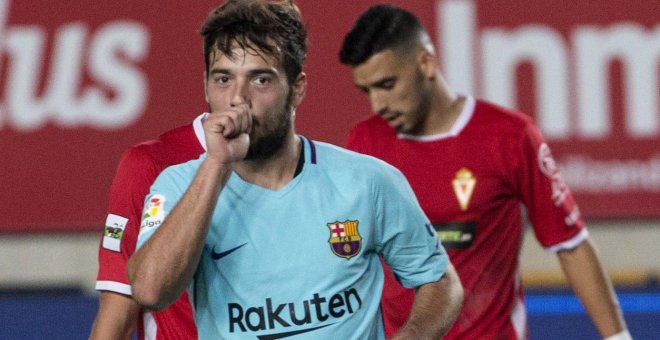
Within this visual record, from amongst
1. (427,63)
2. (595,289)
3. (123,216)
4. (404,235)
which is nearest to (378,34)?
(427,63)

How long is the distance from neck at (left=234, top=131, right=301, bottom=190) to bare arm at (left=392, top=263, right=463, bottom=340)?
0.39m

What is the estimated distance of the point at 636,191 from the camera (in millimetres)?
6062

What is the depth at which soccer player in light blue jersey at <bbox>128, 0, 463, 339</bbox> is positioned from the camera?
8.77 ft

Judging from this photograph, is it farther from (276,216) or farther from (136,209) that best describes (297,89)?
(136,209)

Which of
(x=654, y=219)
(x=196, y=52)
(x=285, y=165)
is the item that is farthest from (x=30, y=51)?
(x=285, y=165)

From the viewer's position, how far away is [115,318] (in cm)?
321

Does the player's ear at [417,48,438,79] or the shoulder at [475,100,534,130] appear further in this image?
the player's ear at [417,48,438,79]

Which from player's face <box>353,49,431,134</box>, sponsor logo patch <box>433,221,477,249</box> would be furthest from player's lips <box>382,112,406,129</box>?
sponsor logo patch <box>433,221,477,249</box>

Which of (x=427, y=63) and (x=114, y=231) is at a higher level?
(x=427, y=63)

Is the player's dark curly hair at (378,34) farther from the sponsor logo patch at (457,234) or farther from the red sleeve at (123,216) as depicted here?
the red sleeve at (123,216)

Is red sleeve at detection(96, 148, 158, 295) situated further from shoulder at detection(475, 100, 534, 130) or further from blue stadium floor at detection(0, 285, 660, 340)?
blue stadium floor at detection(0, 285, 660, 340)

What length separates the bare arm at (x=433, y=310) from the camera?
2.80 m

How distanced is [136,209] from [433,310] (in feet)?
2.73

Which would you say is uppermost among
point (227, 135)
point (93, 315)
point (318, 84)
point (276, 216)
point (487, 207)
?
point (318, 84)
